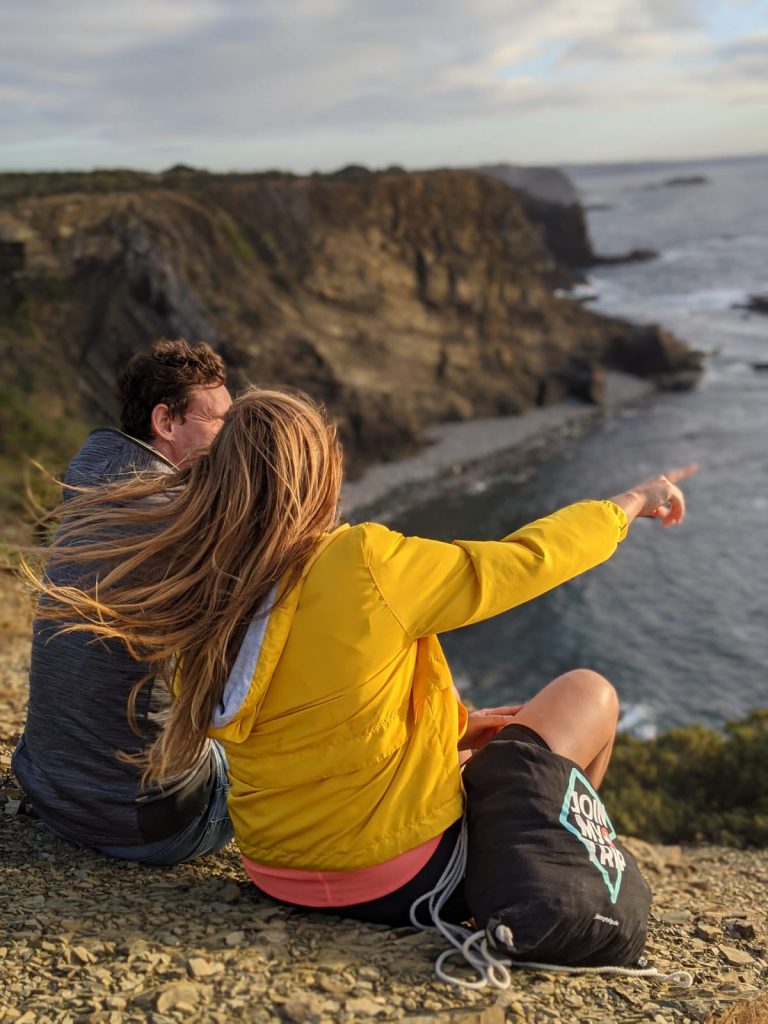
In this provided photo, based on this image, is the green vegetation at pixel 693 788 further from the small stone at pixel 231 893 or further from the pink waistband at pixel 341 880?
the pink waistband at pixel 341 880

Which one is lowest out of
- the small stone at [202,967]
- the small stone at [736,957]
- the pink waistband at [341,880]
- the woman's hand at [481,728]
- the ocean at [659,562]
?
the ocean at [659,562]

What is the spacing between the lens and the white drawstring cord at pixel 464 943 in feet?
9.55

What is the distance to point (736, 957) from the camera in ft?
12.7

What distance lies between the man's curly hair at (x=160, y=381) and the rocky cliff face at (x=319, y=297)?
2460cm

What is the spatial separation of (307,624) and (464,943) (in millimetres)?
1136

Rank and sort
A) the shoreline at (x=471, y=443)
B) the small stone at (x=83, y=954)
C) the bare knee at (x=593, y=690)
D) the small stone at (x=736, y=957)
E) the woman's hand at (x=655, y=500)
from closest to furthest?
the small stone at (x=83, y=954), the woman's hand at (x=655, y=500), the bare knee at (x=593, y=690), the small stone at (x=736, y=957), the shoreline at (x=471, y=443)

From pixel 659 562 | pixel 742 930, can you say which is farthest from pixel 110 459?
pixel 659 562

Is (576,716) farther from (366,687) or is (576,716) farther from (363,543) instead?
(363,543)

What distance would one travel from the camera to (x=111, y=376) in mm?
32344

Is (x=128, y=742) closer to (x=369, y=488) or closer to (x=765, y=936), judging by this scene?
(x=765, y=936)

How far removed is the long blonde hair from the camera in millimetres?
2633

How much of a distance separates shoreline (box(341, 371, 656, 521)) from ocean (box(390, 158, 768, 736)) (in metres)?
0.97

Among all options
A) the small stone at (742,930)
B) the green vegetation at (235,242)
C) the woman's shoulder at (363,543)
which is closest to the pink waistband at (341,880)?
the woman's shoulder at (363,543)

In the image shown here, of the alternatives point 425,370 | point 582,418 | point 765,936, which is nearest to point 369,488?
point 425,370
